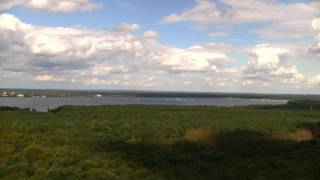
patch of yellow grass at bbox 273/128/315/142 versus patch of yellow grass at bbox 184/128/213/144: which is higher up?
patch of yellow grass at bbox 184/128/213/144

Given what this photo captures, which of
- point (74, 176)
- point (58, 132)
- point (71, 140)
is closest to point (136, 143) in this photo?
point (71, 140)

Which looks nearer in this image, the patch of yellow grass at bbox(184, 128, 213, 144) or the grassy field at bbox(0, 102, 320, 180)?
the grassy field at bbox(0, 102, 320, 180)

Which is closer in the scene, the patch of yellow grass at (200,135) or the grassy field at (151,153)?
→ the grassy field at (151,153)

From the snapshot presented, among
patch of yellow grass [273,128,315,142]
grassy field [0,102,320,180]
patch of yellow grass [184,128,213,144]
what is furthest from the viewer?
patch of yellow grass [273,128,315,142]

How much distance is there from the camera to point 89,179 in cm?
2889

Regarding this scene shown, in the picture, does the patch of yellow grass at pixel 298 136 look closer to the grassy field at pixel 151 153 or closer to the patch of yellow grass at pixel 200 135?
the grassy field at pixel 151 153

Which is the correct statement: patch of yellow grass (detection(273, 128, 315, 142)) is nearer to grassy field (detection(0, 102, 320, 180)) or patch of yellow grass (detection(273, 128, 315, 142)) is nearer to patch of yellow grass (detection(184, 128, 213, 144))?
grassy field (detection(0, 102, 320, 180))

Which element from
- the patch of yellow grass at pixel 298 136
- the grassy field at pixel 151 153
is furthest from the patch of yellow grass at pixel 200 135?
the patch of yellow grass at pixel 298 136

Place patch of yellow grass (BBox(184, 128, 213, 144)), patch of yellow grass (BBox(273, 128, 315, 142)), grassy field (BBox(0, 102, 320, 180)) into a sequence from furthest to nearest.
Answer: patch of yellow grass (BBox(273, 128, 315, 142)) → patch of yellow grass (BBox(184, 128, 213, 144)) → grassy field (BBox(0, 102, 320, 180))

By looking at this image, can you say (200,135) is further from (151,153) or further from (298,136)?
(151,153)

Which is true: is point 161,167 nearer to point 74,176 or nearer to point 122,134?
point 74,176

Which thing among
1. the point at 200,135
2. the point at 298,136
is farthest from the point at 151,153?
the point at 298,136

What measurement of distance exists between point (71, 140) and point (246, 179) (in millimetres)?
21492

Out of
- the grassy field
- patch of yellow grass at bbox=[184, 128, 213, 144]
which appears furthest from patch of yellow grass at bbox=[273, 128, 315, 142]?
patch of yellow grass at bbox=[184, 128, 213, 144]
